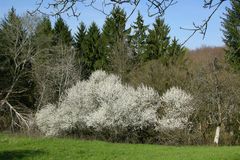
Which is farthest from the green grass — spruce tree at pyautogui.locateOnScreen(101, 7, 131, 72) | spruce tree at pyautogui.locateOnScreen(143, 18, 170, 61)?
spruce tree at pyautogui.locateOnScreen(143, 18, 170, 61)

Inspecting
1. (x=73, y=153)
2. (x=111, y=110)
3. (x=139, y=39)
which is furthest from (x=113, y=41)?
(x=73, y=153)

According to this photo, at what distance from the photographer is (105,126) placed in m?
28.6

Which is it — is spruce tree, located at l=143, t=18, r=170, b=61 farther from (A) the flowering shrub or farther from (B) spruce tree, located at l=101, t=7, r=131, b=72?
(A) the flowering shrub

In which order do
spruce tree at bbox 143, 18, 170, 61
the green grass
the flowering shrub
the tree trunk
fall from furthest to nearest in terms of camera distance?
spruce tree at bbox 143, 18, 170, 61 < the flowering shrub < the tree trunk < the green grass

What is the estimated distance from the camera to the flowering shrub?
2863 cm

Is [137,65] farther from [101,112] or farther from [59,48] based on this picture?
[101,112]

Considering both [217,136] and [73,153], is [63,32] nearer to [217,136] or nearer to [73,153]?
[217,136]

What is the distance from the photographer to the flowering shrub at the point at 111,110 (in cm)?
2863

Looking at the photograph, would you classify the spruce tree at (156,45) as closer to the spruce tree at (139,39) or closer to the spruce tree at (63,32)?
the spruce tree at (139,39)

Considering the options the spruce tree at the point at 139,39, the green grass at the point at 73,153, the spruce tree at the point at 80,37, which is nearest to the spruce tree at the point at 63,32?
the spruce tree at the point at 80,37

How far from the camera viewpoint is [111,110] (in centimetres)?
2872

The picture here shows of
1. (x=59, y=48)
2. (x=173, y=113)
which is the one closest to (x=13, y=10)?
(x=59, y=48)

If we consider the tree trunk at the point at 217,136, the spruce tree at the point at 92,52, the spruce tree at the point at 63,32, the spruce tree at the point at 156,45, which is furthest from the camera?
the spruce tree at the point at 63,32

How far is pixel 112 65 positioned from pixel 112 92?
621 inches
